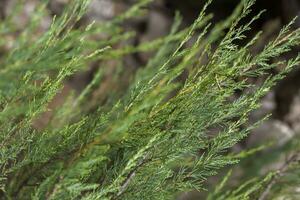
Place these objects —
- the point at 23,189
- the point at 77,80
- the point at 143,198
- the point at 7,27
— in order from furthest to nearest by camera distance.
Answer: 1. the point at 77,80
2. the point at 23,189
3. the point at 143,198
4. the point at 7,27

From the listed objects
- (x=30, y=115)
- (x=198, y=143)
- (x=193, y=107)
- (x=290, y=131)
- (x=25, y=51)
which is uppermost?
(x=25, y=51)

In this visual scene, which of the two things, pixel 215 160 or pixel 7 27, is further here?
pixel 215 160

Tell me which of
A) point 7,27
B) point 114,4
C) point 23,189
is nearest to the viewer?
point 7,27

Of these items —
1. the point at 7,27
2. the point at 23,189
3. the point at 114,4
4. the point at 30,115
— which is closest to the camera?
the point at 7,27

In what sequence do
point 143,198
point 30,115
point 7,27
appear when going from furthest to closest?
1. point 143,198
2. point 30,115
3. point 7,27

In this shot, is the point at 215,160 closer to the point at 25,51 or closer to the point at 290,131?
the point at 25,51

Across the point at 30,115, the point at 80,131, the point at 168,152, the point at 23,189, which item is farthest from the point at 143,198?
the point at 23,189

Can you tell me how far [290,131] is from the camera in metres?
5.49

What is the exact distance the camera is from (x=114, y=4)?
5543mm

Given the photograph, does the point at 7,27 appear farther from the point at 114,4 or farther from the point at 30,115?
the point at 114,4

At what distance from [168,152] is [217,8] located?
4.07 m

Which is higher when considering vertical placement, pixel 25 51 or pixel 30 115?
pixel 25 51

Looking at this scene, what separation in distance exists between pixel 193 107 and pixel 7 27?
0.72 m

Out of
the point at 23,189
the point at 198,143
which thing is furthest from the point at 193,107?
the point at 23,189
